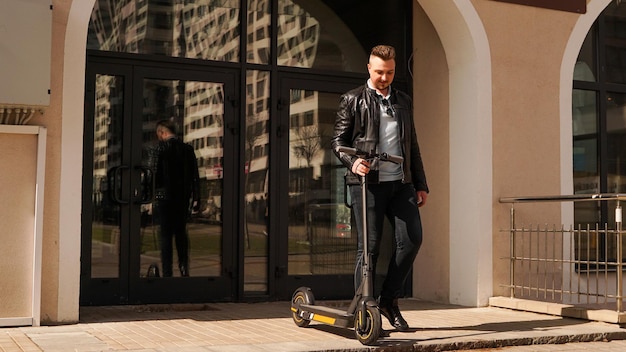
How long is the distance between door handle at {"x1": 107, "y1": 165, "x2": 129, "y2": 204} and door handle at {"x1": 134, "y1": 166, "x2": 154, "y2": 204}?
0.14 m

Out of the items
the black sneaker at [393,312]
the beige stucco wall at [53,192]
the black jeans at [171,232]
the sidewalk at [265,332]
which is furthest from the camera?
the black jeans at [171,232]

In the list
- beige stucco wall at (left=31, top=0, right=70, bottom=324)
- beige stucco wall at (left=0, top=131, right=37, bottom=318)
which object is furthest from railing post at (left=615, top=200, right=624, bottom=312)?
beige stucco wall at (left=0, top=131, right=37, bottom=318)

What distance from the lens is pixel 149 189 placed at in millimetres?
7500

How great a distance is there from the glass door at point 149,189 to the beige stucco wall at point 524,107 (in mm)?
2414

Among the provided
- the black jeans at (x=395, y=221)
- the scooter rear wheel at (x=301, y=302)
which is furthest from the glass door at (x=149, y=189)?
the black jeans at (x=395, y=221)

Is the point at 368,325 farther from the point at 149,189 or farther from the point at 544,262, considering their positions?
the point at 544,262

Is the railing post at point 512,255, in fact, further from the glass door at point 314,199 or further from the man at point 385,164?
the man at point 385,164

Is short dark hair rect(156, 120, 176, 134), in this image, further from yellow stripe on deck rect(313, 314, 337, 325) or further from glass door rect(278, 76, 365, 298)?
yellow stripe on deck rect(313, 314, 337, 325)

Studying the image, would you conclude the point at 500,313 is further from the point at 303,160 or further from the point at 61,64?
the point at 61,64

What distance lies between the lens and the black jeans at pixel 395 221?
5.75 m

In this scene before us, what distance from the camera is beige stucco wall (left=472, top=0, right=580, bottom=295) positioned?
806 centimetres

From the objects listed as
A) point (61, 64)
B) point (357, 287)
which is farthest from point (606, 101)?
point (61, 64)

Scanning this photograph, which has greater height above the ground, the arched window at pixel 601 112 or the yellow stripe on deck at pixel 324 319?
the arched window at pixel 601 112

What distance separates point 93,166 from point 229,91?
139 centimetres
